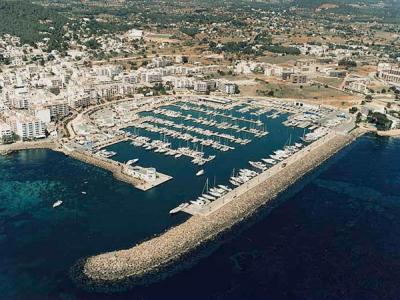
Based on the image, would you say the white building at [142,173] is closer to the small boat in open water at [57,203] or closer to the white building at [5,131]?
the small boat in open water at [57,203]

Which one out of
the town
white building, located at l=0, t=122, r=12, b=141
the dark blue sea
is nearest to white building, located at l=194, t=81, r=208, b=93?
the town

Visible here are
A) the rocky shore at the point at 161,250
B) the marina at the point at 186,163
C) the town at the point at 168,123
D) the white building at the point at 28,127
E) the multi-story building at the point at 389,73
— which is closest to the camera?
the rocky shore at the point at 161,250

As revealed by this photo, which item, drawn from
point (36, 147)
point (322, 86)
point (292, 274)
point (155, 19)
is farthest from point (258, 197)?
point (155, 19)

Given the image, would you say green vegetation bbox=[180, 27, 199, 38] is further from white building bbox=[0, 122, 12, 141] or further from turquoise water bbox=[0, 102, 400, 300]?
turquoise water bbox=[0, 102, 400, 300]

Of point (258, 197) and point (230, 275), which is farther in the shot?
point (258, 197)

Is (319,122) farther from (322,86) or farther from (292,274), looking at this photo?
(292,274)

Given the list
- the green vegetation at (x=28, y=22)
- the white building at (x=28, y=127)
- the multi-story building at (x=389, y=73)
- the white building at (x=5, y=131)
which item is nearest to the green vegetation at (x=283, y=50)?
the multi-story building at (x=389, y=73)

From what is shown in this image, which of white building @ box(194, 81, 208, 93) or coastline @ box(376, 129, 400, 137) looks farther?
white building @ box(194, 81, 208, 93)
